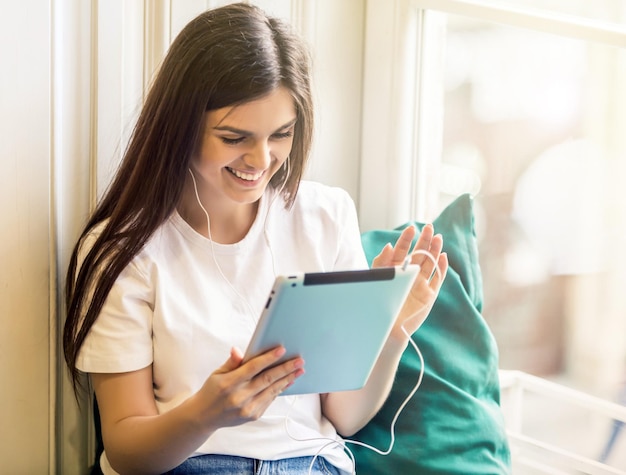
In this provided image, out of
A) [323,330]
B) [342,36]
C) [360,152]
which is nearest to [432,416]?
[323,330]

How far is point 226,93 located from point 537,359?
2.99 ft

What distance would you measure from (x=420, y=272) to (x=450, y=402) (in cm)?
25

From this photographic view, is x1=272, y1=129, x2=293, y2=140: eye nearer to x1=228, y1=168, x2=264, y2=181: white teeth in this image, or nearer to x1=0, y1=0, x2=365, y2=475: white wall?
x1=228, y1=168, x2=264, y2=181: white teeth

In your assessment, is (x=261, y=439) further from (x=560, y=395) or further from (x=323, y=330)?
(x=560, y=395)

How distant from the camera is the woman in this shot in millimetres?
1095

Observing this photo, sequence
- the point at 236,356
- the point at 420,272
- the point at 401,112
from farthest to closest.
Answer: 1. the point at 401,112
2. the point at 420,272
3. the point at 236,356

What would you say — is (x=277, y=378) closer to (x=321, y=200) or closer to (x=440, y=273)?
(x=440, y=273)

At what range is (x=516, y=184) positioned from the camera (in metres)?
1.61

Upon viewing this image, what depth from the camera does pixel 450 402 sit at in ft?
4.17

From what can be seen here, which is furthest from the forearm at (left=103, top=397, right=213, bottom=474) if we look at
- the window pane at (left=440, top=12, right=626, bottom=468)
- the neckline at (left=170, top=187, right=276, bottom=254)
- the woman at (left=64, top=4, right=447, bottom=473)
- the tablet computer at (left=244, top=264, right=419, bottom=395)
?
the window pane at (left=440, top=12, right=626, bottom=468)

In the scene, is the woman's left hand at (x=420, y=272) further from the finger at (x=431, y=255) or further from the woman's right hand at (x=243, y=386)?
the woman's right hand at (x=243, y=386)

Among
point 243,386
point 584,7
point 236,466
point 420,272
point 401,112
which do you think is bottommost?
point 236,466

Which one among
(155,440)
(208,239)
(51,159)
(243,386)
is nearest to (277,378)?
(243,386)

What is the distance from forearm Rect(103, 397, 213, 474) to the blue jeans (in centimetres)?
5
